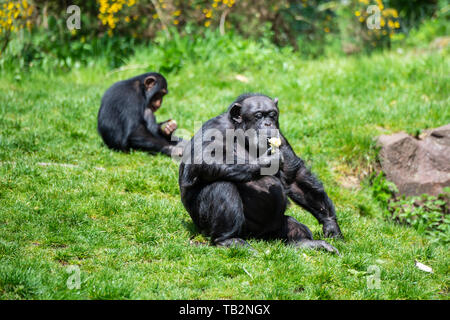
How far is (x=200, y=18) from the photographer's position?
13336mm

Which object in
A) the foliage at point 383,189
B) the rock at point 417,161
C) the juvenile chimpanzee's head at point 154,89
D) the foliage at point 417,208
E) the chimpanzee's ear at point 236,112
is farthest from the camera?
the juvenile chimpanzee's head at point 154,89

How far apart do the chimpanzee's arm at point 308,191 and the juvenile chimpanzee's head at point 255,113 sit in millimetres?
465

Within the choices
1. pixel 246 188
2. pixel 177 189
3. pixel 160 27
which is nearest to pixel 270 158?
pixel 246 188

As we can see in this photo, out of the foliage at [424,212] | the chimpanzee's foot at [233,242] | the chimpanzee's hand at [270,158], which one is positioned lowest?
the foliage at [424,212]

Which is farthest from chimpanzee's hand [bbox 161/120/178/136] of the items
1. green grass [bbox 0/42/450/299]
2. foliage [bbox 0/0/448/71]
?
foliage [bbox 0/0/448/71]

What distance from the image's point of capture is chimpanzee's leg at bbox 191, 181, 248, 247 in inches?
199

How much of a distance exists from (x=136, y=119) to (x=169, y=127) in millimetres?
551

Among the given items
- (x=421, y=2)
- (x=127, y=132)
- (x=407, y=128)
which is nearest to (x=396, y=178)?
(x=407, y=128)

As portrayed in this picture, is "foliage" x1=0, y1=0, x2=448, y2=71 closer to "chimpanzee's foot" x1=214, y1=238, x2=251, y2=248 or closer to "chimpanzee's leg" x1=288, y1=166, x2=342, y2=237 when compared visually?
"chimpanzee's leg" x1=288, y1=166, x2=342, y2=237

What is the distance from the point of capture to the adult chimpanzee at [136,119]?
826cm

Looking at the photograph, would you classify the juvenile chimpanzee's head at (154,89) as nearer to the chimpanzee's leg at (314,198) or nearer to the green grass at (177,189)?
the green grass at (177,189)

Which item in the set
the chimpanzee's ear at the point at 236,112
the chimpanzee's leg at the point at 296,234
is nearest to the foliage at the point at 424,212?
the chimpanzee's leg at the point at 296,234

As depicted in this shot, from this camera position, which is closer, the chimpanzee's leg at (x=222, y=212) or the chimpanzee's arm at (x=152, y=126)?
the chimpanzee's leg at (x=222, y=212)
